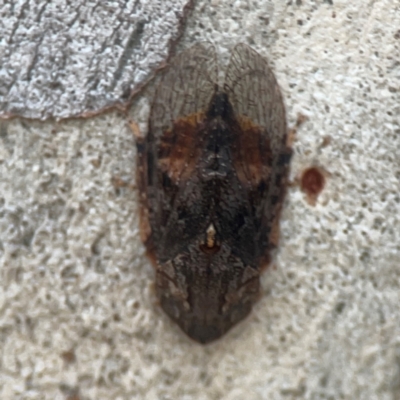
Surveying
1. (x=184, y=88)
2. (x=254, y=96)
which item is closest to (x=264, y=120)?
(x=254, y=96)

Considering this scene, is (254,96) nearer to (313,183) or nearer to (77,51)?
(313,183)

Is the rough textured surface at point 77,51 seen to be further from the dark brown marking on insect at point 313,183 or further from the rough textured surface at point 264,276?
the dark brown marking on insect at point 313,183

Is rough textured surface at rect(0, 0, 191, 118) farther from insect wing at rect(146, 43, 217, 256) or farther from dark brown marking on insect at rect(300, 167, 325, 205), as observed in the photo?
dark brown marking on insect at rect(300, 167, 325, 205)

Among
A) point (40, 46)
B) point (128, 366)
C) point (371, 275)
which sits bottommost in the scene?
point (128, 366)

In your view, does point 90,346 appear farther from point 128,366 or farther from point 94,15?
point 94,15

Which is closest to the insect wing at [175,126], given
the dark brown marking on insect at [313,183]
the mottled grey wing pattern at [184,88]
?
the mottled grey wing pattern at [184,88]

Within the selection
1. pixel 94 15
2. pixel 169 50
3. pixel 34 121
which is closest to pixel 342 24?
pixel 169 50

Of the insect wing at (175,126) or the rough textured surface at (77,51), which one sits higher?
the rough textured surface at (77,51)
